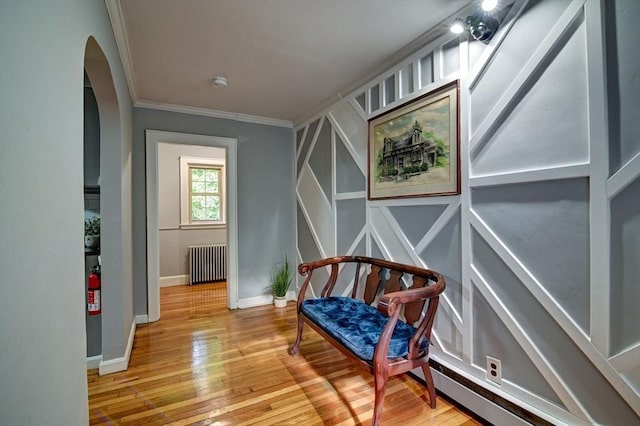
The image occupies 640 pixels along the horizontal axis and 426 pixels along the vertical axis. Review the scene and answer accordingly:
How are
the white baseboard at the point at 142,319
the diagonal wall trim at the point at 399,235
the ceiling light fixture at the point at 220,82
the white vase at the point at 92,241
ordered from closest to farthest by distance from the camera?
the diagonal wall trim at the point at 399,235 < the white vase at the point at 92,241 < the ceiling light fixture at the point at 220,82 < the white baseboard at the point at 142,319

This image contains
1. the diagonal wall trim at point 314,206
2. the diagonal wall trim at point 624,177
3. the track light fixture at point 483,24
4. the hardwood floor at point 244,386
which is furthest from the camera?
the diagonal wall trim at point 314,206

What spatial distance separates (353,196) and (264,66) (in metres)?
1.43

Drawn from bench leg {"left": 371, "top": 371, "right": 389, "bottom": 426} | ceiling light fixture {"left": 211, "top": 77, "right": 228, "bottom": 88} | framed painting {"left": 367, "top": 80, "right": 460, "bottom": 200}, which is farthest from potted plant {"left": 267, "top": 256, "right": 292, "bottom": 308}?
bench leg {"left": 371, "top": 371, "right": 389, "bottom": 426}

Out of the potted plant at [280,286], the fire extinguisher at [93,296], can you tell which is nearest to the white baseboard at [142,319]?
the fire extinguisher at [93,296]

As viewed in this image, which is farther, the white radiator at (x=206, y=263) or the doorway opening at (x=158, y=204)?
the white radiator at (x=206, y=263)

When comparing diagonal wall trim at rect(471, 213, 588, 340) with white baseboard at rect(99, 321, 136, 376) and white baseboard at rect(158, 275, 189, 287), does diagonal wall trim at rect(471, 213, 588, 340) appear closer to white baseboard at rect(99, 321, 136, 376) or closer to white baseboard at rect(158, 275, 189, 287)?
white baseboard at rect(99, 321, 136, 376)

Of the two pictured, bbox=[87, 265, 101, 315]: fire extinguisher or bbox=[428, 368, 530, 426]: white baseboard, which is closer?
bbox=[428, 368, 530, 426]: white baseboard

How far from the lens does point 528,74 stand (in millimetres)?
1540

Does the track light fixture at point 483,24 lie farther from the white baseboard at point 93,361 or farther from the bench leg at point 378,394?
the white baseboard at point 93,361

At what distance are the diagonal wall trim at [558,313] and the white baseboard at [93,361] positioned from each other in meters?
2.98

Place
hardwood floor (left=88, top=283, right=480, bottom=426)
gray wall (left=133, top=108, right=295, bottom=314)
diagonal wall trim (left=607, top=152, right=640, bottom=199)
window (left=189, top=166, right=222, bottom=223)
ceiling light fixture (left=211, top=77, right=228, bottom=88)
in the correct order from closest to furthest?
1. diagonal wall trim (left=607, top=152, right=640, bottom=199)
2. hardwood floor (left=88, top=283, right=480, bottom=426)
3. ceiling light fixture (left=211, top=77, right=228, bottom=88)
4. gray wall (left=133, top=108, right=295, bottom=314)
5. window (left=189, top=166, right=222, bottom=223)

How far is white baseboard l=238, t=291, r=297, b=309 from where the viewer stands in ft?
12.6

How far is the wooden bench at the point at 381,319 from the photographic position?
1582 mm

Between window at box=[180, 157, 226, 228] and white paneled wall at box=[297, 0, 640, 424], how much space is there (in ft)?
14.0
